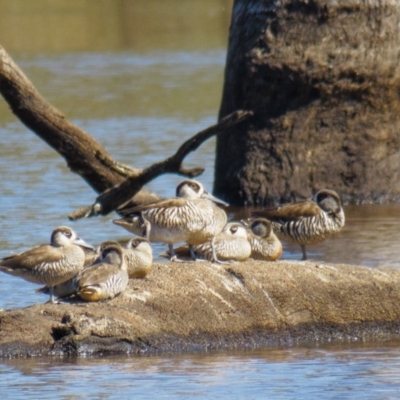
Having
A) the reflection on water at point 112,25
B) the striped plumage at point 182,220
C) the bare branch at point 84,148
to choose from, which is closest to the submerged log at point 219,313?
the striped plumage at point 182,220

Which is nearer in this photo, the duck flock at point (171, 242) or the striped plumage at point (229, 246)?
the duck flock at point (171, 242)

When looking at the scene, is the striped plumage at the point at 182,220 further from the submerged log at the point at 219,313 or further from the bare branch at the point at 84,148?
the bare branch at the point at 84,148

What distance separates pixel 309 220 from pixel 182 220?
1.57 metres

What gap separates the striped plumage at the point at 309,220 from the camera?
11.8 m

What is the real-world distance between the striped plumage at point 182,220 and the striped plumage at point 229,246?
7 cm

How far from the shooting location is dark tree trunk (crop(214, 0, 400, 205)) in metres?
14.9

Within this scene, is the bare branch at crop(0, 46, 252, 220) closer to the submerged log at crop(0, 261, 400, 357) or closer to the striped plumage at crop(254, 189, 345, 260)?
the striped plumage at crop(254, 189, 345, 260)

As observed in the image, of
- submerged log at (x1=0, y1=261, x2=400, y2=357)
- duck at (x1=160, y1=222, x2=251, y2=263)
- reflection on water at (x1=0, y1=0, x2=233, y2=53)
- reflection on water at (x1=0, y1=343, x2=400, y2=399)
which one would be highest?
reflection on water at (x1=0, y1=0, x2=233, y2=53)

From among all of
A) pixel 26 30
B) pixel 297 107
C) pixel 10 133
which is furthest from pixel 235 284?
pixel 26 30

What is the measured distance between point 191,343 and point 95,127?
16123mm

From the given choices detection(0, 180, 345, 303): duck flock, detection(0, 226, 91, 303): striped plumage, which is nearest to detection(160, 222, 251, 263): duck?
detection(0, 180, 345, 303): duck flock

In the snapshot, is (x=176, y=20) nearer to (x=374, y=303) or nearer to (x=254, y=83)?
(x=254, y=83)

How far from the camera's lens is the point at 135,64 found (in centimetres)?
3859

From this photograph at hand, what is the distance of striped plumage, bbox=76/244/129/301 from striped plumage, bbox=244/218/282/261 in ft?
6.91
